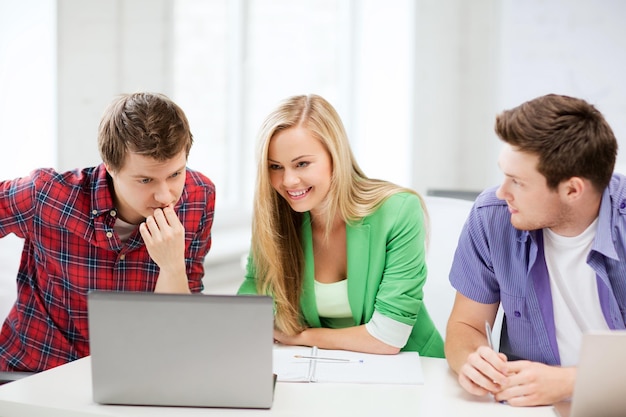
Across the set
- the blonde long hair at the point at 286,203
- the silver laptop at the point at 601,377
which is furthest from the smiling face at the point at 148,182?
the silver laptop at the point at 601,377

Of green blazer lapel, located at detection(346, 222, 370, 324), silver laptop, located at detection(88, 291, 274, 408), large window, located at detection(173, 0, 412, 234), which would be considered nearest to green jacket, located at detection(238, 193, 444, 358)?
green blazer lapel, located at detection(346, 222, 370, 324)

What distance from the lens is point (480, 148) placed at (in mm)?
4227

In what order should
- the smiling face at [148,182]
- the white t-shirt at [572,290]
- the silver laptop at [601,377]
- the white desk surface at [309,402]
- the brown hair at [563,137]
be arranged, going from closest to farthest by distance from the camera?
the silver laptop at [601,377] → the white desk surface at [309,402] → the brown hair at [563,137] → the white t-shirt at [572,290] → the smiling face at [148,182]

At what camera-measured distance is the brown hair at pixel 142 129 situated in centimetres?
168

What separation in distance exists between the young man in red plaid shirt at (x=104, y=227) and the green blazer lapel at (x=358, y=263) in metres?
0.41

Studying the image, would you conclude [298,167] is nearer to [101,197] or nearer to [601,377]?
[101,197]

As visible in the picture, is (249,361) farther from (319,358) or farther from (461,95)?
(461,95)

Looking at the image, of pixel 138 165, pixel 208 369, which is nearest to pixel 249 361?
pixel 208 369

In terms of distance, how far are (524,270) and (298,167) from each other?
0.60 metres

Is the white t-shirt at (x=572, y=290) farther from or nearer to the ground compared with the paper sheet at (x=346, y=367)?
farther from the ground

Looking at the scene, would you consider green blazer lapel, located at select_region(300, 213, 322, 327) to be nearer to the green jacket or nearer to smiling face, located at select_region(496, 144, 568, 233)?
the green jacket

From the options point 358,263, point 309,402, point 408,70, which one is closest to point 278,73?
point 408,70

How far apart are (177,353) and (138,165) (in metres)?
0.58

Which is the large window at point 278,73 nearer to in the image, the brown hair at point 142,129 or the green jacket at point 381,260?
the brown hair at point 142,129
